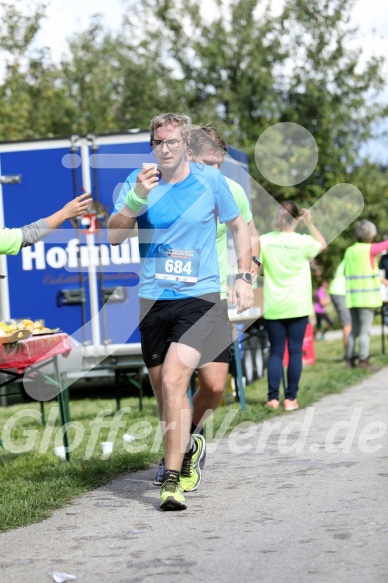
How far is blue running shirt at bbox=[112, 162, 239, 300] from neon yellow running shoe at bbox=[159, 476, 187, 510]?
3.26 ft

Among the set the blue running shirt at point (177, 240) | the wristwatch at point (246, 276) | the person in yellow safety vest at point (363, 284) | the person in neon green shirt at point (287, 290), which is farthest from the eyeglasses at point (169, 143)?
the person in yellow safety vest at point (363, 284)

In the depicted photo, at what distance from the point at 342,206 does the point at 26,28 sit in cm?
1021

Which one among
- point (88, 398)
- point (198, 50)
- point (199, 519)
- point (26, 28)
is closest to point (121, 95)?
point (198, 50)

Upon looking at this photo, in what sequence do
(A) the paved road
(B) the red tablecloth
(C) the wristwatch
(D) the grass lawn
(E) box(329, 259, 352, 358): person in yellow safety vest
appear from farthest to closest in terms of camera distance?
1. (E) box(329, 259, 352, 358): person in yellow safety vest
2. (B) the red tablecloth
3. (D) the grass lawn
4. (C) the wristwatch
5. (A) the paved road

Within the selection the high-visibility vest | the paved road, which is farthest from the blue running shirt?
the high-visibility vest

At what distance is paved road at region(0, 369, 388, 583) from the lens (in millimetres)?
4500

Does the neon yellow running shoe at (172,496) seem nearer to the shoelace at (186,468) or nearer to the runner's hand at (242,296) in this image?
the shoelace at (186,468)

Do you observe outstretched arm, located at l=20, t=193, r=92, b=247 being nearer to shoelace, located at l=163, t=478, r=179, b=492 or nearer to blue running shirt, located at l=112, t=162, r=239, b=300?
blue running shirt, located at l=112, t=162, r=239, b=300

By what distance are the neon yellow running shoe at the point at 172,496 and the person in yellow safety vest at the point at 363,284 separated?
8.67 meters

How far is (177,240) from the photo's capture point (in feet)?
20.0

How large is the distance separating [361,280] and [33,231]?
872 centimetres

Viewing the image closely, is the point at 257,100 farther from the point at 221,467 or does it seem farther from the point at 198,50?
the point at 221,467

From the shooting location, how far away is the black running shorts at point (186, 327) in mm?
6055

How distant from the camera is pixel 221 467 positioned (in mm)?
7262
